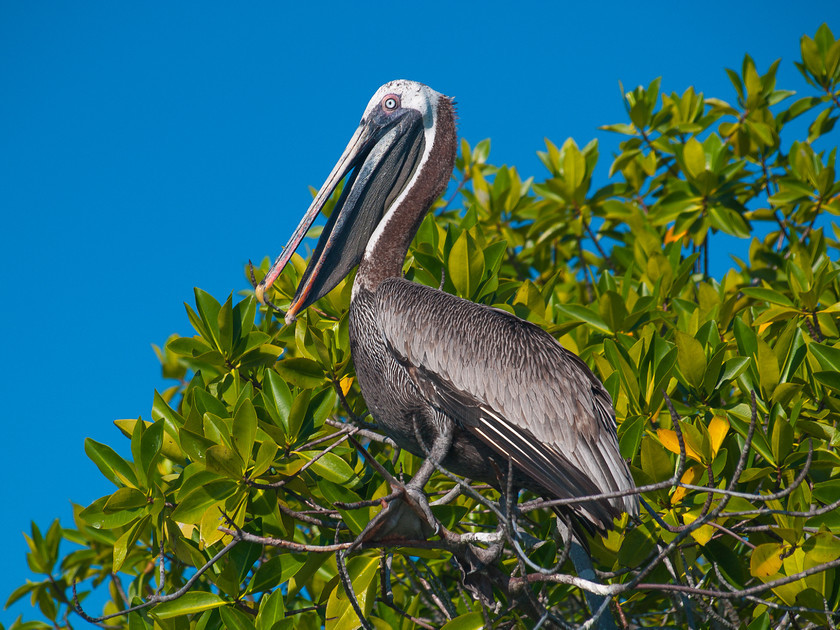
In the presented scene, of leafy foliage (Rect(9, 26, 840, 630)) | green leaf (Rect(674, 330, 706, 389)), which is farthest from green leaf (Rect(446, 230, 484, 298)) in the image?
green leaf (Rect(674, 330, 706, 389))

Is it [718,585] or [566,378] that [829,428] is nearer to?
[718,585]

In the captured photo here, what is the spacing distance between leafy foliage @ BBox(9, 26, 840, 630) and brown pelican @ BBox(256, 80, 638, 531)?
18cm

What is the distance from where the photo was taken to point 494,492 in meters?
4.29

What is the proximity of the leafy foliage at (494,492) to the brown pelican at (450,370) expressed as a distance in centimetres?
18

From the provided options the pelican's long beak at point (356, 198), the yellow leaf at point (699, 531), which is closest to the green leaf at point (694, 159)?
the pelican's long beak at point (356, 198)

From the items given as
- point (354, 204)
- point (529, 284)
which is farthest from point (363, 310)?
point (529, 284)

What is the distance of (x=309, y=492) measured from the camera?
3531 mm

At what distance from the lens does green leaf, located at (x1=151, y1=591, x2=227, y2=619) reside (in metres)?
3.14

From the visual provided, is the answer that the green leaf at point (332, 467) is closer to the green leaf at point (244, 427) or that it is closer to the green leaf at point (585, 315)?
the green leaf at point (244, 427)

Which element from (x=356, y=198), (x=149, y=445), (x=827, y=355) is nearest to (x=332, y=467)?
(x=149, y=445)

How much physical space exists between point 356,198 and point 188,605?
85.9 inches

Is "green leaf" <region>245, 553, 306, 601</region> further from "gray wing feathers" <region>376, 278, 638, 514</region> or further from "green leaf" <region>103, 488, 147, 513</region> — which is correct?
"gray wing feathers" <region>376, 278, 638, 514</region>

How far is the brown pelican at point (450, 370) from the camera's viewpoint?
3.39 metres

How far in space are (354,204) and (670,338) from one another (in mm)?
1824
